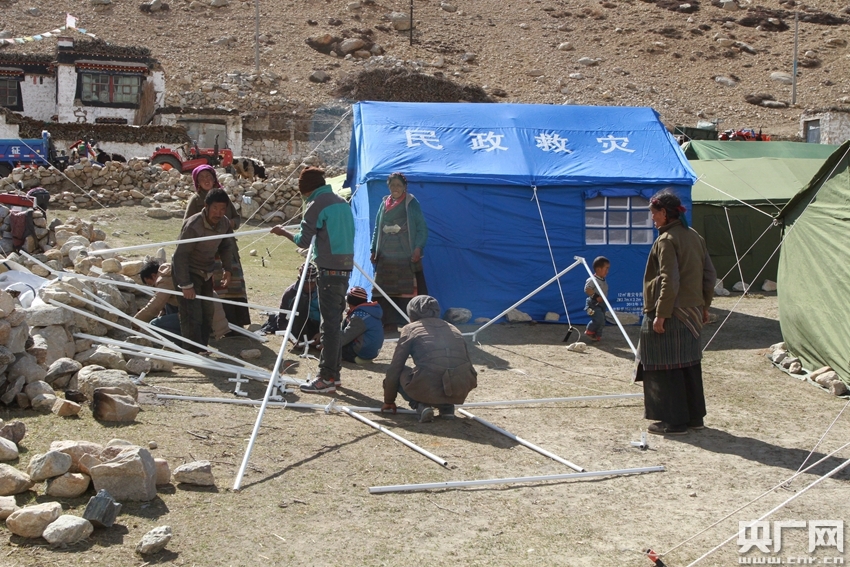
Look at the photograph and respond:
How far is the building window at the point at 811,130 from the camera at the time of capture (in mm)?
31938

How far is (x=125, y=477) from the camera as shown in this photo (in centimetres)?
386

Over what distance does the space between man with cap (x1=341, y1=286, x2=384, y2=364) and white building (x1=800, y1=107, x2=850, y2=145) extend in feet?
88.4

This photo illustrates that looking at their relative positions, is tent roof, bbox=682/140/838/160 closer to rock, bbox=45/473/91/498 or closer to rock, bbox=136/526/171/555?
rock, bbox=45/473/91/498

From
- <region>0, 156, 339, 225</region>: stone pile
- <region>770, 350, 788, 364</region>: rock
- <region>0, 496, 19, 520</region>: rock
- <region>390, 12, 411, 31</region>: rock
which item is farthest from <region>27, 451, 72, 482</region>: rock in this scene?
<region>390, 12, 411, 31</region>: rock

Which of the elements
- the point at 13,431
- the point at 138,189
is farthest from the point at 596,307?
the point at 138,189

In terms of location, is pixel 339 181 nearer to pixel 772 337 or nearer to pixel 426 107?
pixel 426 107

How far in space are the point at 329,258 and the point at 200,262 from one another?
1235mm

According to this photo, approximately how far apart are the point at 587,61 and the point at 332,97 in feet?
44.4

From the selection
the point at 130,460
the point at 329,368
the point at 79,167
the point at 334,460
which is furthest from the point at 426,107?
the point at 79,167

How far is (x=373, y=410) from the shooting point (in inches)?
228

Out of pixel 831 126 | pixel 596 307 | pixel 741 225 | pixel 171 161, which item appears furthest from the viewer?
pixel 831 126

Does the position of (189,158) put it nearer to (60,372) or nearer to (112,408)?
(60,372)

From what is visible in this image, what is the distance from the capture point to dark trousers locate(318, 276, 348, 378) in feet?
20.3

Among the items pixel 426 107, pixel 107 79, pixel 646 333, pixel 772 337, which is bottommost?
pixel 772 337
